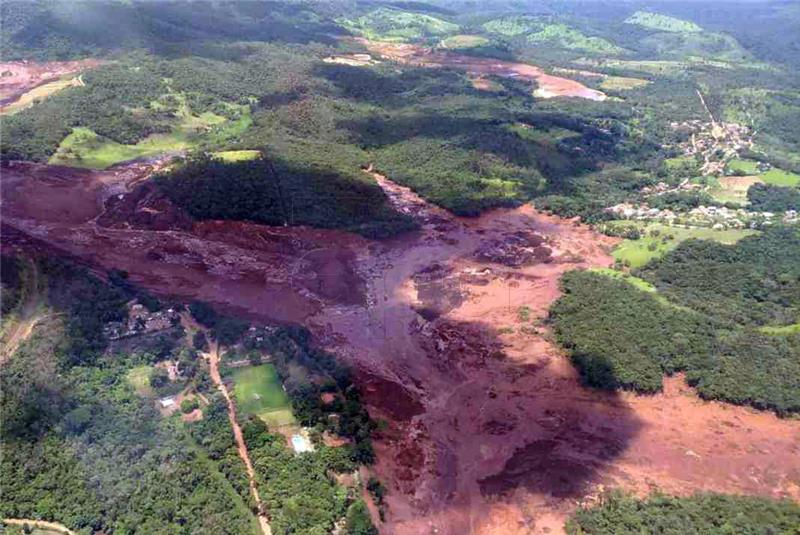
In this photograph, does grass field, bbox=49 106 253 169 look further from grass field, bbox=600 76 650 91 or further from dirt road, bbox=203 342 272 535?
grass field, bbox=600 76 650 91

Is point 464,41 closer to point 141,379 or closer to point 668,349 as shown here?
point 668,349

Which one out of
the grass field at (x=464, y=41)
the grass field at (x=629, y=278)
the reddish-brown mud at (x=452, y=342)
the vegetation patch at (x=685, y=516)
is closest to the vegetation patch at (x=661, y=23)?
the grass field at (x=464, y=41)

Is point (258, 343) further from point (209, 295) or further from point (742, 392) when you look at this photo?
point (742, 392)

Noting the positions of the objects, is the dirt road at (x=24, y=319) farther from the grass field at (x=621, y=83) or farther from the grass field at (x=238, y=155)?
the grass field at (x=621, y=83)

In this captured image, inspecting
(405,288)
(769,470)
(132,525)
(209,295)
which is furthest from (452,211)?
(132,525)

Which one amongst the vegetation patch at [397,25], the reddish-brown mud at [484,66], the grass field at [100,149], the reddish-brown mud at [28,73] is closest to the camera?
the grass field at [100,149]

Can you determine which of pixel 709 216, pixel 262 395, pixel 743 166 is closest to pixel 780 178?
pixel 743 166
